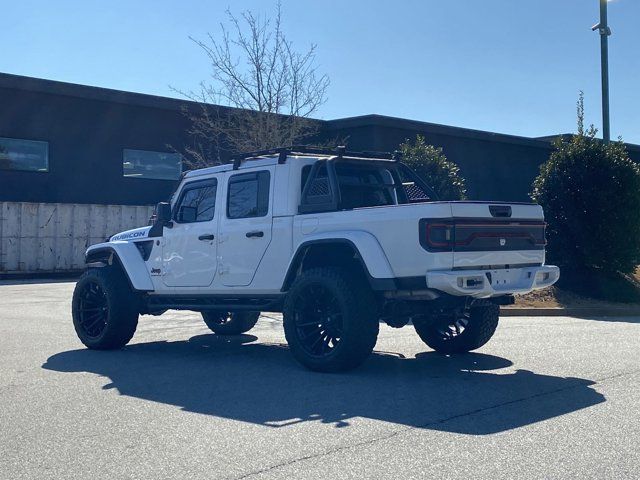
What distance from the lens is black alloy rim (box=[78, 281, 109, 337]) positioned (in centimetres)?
1077

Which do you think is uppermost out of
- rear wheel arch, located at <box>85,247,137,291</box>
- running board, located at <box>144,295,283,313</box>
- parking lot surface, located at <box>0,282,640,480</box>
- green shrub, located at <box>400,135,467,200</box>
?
green shrub, located at <box>400,135,467,200</box>

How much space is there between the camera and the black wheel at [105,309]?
1041 centimetres

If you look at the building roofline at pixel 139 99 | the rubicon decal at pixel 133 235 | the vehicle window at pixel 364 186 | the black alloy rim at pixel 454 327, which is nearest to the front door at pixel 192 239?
the rubicon decal at pixel 133 235

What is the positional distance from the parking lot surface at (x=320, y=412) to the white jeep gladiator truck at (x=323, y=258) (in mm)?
488

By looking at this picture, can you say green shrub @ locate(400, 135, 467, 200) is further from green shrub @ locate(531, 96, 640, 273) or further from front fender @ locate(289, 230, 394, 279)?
front fender @ locate(289, 230, 394, 279)

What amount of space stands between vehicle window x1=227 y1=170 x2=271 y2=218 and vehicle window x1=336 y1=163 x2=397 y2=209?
0.85m

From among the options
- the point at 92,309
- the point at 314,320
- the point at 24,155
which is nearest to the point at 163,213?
the point at 92,309

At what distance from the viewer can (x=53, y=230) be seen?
99.0ft

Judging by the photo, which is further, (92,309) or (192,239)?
(92,309)

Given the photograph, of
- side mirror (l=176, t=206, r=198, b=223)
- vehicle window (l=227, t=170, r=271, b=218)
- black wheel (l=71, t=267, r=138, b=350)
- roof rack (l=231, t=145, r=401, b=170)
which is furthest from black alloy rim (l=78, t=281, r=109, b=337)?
roof rack (l=231, t=145, r=401, b=170)

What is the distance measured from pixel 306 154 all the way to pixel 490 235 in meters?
2.65

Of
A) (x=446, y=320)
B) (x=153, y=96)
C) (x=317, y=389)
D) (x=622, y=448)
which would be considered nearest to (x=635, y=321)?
(x=446, y=320)

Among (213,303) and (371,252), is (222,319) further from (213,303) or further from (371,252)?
(371,252)

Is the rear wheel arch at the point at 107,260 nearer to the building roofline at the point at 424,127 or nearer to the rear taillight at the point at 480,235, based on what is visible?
the rear taillight at the point at 480,235
